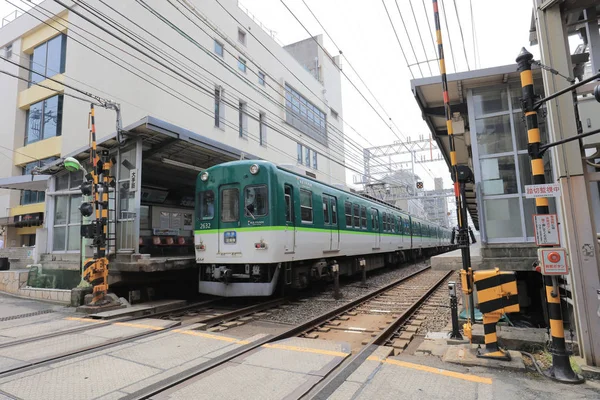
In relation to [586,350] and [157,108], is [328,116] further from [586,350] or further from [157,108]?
[586,350]

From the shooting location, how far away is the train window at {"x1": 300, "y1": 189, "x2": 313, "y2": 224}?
870 centimetres

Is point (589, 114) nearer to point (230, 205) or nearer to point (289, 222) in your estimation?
point (289, 222)

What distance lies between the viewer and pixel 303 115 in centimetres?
2827

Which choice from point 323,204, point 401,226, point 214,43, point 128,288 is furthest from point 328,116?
point 128,288

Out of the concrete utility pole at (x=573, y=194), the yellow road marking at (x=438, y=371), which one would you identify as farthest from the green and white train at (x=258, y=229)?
the concrete utility pole at (x=573, y=194)

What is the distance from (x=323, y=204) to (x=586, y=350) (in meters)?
6.61

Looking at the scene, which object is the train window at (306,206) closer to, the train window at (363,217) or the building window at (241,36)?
the train window at (363,217)

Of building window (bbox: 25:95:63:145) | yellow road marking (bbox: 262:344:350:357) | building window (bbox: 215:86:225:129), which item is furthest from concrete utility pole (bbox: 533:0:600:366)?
building window (bbox: 25:95:63:145)

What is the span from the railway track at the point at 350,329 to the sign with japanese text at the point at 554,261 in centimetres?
221

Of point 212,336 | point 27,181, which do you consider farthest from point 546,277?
point 27,181

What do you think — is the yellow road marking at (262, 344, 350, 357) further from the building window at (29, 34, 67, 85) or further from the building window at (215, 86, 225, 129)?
the building window at (29, 34, 67, 85)

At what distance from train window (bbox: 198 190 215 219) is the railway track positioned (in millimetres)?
3409

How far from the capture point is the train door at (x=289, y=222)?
7.92 meters

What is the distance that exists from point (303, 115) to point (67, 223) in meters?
20.3
